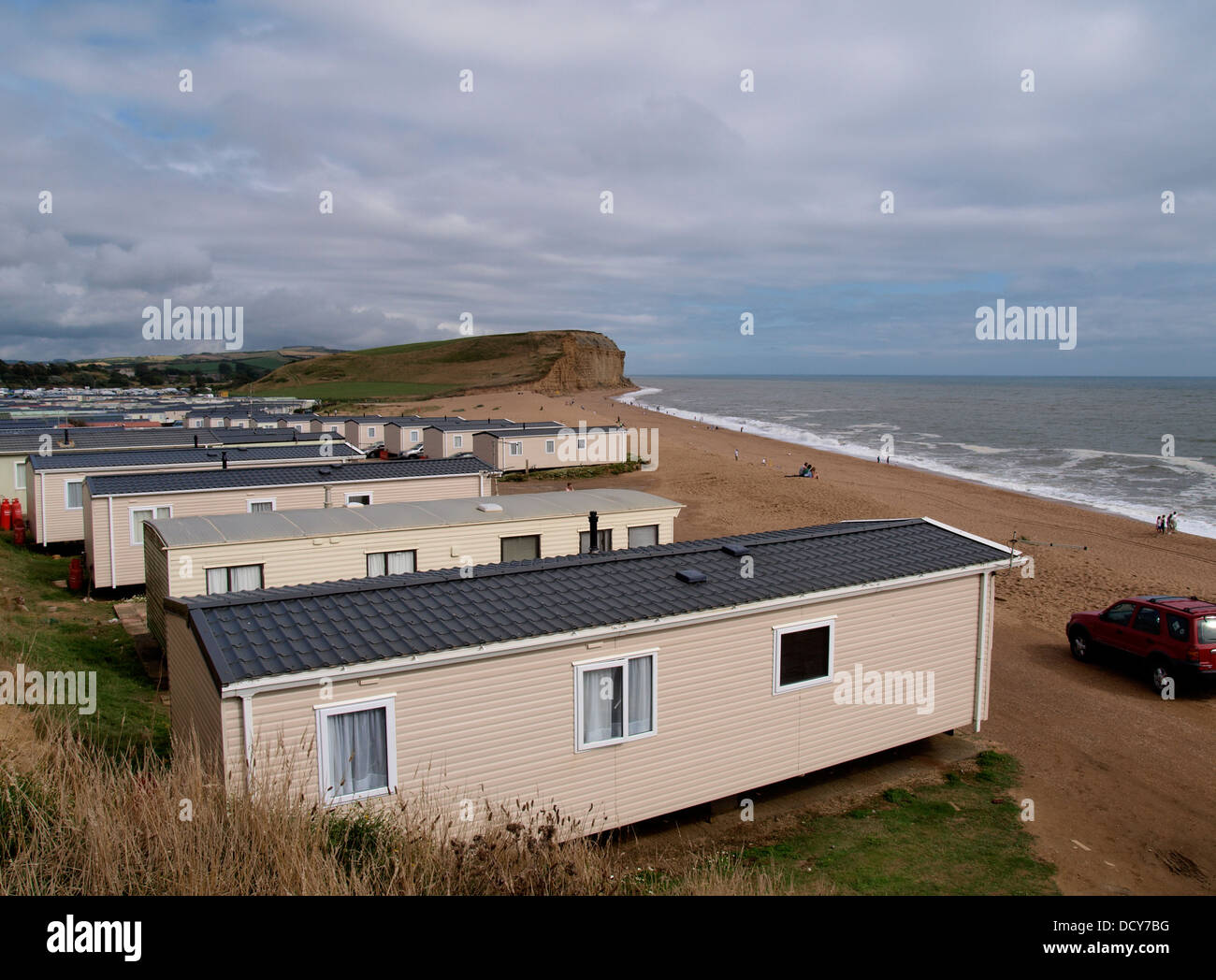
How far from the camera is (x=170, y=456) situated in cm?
2636

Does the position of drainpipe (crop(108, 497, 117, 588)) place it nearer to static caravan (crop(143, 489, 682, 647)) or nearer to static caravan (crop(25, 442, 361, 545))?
static caravan (crop(25, 442, 361, 545))

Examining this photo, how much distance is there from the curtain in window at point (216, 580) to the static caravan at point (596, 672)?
15.4ft

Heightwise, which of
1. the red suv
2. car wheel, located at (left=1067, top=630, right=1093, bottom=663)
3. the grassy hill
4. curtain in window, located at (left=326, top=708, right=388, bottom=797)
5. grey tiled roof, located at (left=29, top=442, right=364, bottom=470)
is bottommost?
car wheel, located at (left=1067, top=630, right=1093, bottom=663)

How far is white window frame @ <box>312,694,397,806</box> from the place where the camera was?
25.0 ft

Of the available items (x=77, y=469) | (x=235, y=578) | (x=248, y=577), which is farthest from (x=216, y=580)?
(x=77, y=469)

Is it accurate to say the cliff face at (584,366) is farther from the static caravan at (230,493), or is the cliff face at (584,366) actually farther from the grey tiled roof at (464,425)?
the static caravan at (230,493)

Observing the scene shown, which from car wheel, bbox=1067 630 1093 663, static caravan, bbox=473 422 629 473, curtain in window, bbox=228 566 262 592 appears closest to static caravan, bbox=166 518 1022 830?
curtain in window, bbox=228 566 262 592

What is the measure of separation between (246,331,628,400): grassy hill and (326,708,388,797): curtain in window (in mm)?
124635

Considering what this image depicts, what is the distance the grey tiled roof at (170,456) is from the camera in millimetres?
24447

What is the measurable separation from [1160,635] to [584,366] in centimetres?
15084

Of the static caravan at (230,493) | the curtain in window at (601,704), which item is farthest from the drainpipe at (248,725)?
the static caravan at (230,493)

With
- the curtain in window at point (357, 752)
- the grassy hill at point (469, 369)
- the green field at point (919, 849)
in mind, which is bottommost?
the green field at point (919, 849)
